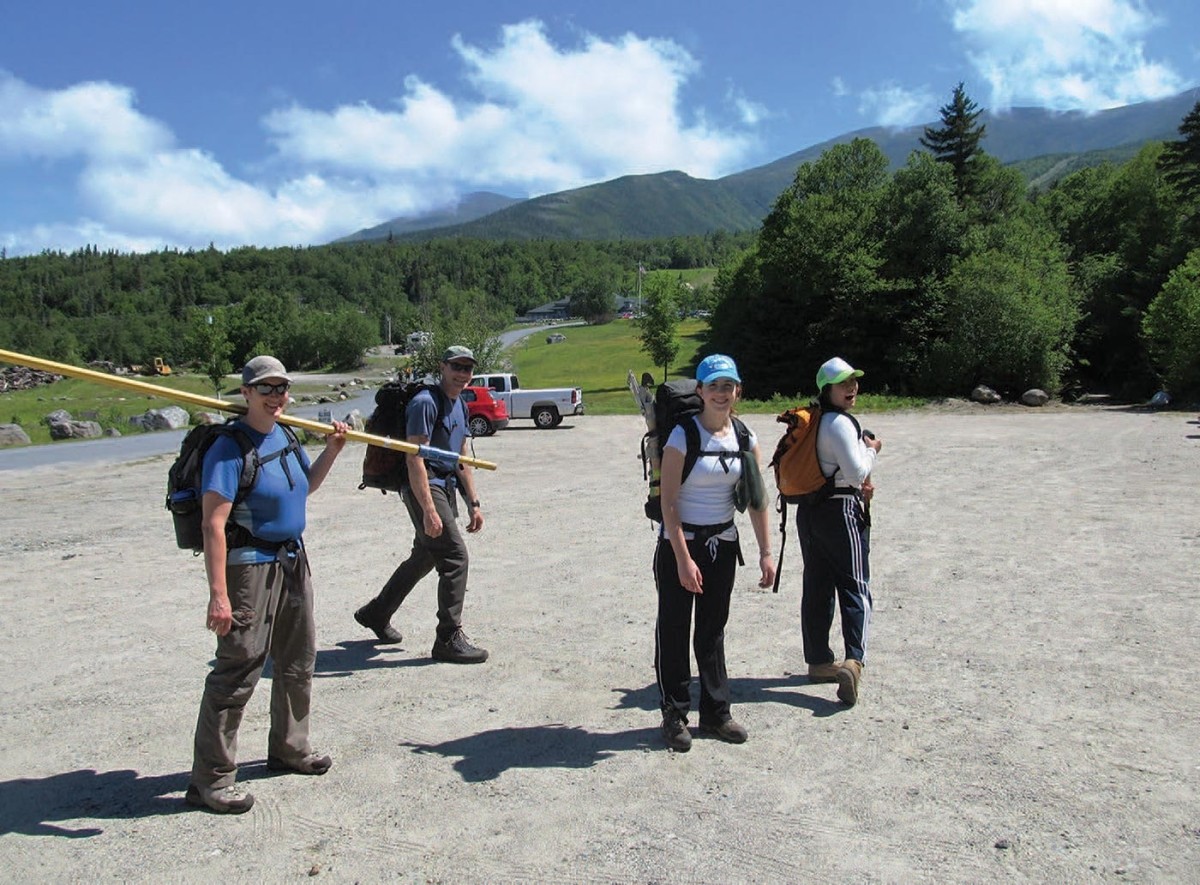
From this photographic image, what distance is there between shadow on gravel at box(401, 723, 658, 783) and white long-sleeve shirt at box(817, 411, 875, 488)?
1879mm

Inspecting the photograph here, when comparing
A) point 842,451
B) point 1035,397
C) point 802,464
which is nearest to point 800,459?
point 802,464

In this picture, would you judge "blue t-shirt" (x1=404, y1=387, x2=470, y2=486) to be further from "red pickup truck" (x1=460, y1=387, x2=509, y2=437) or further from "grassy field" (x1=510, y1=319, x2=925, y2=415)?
"grassy field" (x1=510, y1=319, x2=925, y2=415)

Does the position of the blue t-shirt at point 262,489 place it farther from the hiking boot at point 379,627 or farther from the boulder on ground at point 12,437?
the boulder on ground at point 12,437

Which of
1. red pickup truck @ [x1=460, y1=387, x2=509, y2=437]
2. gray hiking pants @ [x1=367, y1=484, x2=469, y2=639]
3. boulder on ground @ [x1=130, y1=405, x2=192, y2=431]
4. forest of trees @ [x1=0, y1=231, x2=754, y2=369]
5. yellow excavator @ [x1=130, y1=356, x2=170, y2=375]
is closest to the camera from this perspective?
gray hiking pants @ [x1=367, y1=484, x2=469, y2=639]

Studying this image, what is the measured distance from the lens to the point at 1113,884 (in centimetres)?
327

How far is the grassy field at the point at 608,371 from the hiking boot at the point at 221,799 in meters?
28.4

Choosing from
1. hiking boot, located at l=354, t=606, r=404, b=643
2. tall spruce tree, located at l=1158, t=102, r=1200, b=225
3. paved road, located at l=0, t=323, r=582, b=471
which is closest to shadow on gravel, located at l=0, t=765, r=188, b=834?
hiking boot, located at l=354, t=606, r=404, b=643

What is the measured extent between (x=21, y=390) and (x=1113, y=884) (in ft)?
293

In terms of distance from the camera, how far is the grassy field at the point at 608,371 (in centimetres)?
3331

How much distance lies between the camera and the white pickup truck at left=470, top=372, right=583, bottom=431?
28391mm

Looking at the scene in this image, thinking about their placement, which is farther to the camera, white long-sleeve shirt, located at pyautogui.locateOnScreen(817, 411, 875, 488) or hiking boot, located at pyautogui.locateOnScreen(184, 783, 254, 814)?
white long-sleeve shirt, located at pyautogui.locateOnScreen(817, 411, 875, 488)

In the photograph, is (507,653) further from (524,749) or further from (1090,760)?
(1090,760)

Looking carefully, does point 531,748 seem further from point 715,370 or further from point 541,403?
point 541,403

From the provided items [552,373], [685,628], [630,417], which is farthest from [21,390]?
[685,628]
